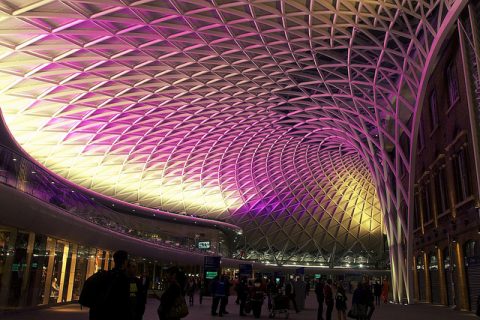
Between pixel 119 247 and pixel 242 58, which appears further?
pixel 119 247

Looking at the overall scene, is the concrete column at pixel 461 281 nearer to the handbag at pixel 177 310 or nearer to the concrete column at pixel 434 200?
the concrete column at pixel 434 200

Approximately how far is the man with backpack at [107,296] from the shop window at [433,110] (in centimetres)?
3061

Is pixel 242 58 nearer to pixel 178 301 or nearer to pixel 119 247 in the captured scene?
pixel 119 247

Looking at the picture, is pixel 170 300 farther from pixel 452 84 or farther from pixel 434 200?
pixel 434 200

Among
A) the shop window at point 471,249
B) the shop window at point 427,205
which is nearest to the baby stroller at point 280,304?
the shop window at point 471,249

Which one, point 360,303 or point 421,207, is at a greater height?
point 421,207

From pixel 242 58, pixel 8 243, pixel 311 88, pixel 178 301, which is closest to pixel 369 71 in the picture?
pixel 311 88

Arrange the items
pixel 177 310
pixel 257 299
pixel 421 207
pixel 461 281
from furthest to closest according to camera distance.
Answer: pixel 421 207 → pixel 461 281 → pixel 257 299 → pixel 177 310

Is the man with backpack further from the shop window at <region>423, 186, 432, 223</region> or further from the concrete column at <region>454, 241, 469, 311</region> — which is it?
the shop window at <region>423, 186, 432, 223</region>

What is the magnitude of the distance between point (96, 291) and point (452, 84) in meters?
27.5

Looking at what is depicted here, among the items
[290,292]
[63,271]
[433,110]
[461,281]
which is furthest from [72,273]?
[433,110]

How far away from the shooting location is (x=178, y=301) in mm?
8453

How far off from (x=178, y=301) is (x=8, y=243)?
524 inches

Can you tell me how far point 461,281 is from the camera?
25656mm
